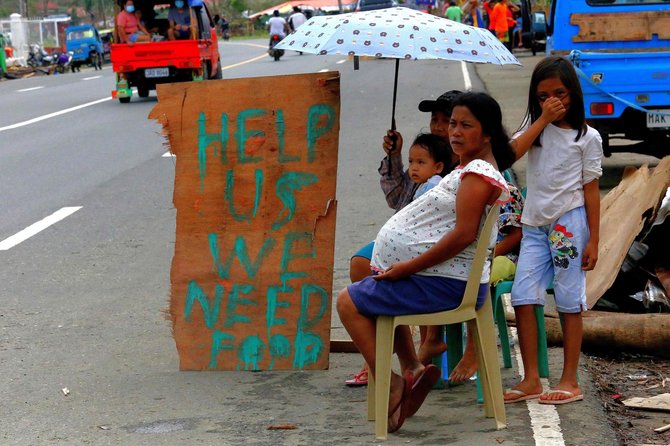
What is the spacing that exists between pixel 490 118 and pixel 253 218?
145 cm

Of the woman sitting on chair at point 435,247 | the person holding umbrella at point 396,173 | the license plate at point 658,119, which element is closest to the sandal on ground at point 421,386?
the woman sitting on chair at point 435,247

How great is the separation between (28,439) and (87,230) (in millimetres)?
5099

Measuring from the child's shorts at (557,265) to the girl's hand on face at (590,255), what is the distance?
0.7 inches

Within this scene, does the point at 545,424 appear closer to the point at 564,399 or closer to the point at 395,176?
the point at 564,399

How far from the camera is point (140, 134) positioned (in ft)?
55.3

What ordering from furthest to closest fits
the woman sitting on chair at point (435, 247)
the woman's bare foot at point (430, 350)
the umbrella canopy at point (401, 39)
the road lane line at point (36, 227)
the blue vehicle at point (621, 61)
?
1. the blue vehicle at point (621, 61)
2. the road lane line at point (36, 227)
3. the woman's bare foot at point (430, 350)
4. the umbrella canopy at point (401, 39)
5. the woman sitting on chair at point (435, 247)

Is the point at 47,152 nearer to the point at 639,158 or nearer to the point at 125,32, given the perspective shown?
the point at 639,158

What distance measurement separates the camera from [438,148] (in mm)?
4828

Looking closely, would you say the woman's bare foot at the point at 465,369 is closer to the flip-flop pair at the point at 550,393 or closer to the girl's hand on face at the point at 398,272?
the flip-flop pair at the point at 550,393

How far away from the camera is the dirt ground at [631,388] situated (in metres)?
4.66

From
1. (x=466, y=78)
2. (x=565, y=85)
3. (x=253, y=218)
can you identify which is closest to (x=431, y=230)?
(x=565, y=85)

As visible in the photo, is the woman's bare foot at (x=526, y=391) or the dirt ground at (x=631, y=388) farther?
the woman's bare foot at (x=526, y=391)

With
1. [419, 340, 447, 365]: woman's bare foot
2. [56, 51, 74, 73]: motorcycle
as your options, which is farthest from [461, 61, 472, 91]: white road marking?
[56, 51, 74, 73]: motorcycle

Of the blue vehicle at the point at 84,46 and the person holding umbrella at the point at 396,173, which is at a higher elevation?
the person holding umbrella at the point at 396,173
